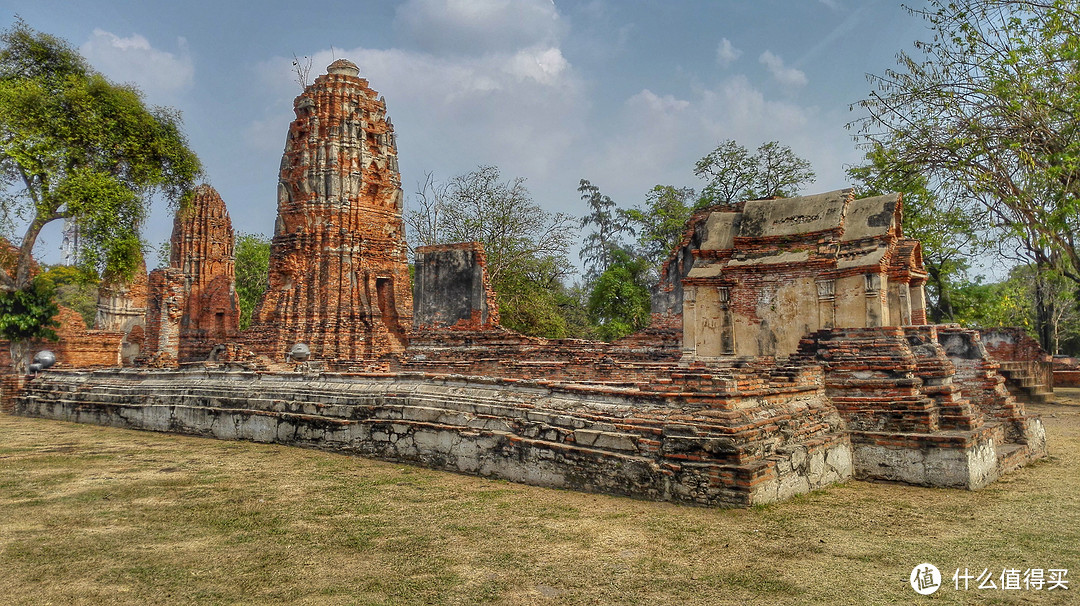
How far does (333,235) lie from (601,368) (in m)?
7.60

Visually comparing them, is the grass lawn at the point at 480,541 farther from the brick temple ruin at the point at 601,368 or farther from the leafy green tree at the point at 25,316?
the leafy green tree at the point at 25,316

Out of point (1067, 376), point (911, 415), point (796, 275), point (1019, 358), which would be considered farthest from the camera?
point (1067, 376)

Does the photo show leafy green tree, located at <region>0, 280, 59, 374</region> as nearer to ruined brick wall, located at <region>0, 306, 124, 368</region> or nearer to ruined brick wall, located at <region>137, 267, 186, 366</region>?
ruined brick wall, located at <region>0, 306, 124, 368</region>

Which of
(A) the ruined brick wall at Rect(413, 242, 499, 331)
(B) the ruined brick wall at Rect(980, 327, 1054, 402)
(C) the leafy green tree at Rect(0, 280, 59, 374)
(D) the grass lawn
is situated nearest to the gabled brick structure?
(D) the grass lawn

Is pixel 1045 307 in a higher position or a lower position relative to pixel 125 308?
lower

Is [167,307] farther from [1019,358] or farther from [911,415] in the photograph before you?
Answer: [1019,358]

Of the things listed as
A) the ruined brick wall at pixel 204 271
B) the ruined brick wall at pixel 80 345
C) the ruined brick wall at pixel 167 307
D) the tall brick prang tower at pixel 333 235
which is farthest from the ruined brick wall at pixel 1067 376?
the ruined brick wall at pixel 80 345

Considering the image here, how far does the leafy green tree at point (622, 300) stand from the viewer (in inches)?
919

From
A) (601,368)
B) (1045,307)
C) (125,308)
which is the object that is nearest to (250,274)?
(125,308)

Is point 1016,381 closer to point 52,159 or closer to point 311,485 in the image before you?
point 311,485

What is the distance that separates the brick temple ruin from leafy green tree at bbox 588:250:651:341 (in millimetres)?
9193

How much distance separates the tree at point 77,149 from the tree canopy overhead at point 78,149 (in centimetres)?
2

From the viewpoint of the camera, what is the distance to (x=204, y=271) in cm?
2095

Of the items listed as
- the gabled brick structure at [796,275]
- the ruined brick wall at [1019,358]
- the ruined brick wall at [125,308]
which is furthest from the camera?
the ruined brick wall at [125,308]
